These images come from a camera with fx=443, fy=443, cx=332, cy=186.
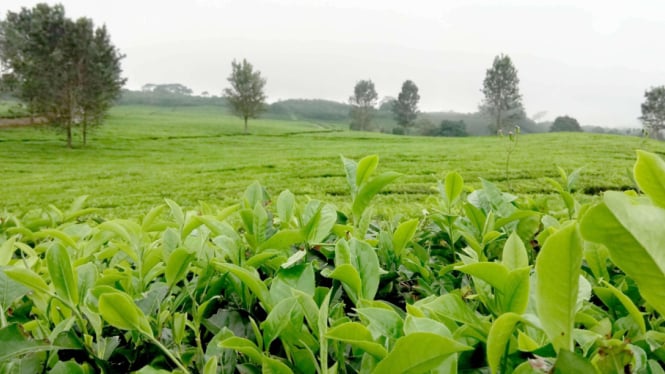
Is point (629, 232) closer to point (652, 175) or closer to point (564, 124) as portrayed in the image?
point (652, 175)

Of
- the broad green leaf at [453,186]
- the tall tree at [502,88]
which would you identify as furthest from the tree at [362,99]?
the broad green leaf at [453,186]

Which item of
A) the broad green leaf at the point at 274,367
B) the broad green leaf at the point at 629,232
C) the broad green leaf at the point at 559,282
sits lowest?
the broad green leaf at the point at 274,367

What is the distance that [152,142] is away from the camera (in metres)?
33.2

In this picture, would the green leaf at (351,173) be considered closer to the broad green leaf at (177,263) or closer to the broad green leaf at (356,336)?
the broad green leaf at (177,263)

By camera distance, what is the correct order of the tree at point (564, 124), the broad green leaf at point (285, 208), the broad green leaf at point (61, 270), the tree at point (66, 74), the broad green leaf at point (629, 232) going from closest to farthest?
the broad green leaf at point (629, 232) < the broad green leaf at point (61, 270) < the broad green leaf at point (285, 208) < the tree at point (66, 74) < the tree at point (564, 124)

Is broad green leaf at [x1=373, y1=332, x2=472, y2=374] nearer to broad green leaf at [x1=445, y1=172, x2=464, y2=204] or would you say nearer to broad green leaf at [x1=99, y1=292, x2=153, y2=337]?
broad green leaf at [x1=99, y1=292, x2=153, y2=337]

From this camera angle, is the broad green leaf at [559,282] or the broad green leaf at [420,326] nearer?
the broad green leaf at [559,282]

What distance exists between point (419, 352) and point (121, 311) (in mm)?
375

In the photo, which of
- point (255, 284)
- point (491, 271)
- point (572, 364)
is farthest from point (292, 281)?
point (572, 364)

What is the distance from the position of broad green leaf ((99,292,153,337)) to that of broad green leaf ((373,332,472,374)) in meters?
0.32

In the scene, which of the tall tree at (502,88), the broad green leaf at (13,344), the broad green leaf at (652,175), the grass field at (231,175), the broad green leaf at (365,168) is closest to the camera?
the broad green leaf at (652,175)

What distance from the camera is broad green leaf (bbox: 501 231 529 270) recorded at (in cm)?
63

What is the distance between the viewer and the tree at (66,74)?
29766 millimetres

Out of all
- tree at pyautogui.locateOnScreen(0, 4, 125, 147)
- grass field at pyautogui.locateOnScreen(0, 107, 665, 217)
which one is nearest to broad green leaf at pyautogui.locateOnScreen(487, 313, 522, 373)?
grass field at pyautogui.locateOnScreen(0, 107, 665, 217)
